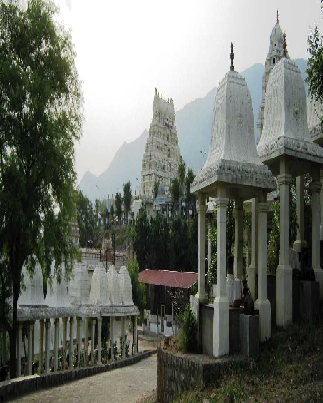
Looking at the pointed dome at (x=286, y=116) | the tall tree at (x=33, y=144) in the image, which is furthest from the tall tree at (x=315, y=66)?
the tall tree at (x=33, y=144)

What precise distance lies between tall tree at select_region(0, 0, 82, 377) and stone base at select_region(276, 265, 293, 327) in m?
6.01

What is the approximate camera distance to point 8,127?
41.0ft

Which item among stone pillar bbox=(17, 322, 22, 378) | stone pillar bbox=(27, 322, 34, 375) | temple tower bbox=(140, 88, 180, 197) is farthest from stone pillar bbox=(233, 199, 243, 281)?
temple tower bbox=(140, 88, 180, 197)

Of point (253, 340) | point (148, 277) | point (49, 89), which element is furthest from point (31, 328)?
point (148, 277)

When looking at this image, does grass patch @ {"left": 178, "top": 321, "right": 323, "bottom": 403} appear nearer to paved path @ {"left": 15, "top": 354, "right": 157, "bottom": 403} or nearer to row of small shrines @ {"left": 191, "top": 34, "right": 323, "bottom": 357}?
row of small shrines @ {"left": 191, "top": 34, "right": 323, "bottom": 357}

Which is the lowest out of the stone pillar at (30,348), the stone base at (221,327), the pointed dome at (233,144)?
the stone pillar at (30,348)

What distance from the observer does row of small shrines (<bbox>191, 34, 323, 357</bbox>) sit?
945 centimetres

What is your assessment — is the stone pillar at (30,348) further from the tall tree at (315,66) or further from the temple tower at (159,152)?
the temple tower at (159,152)

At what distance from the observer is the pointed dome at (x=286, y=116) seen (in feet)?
33.6

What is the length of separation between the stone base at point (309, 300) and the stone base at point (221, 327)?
1.72m

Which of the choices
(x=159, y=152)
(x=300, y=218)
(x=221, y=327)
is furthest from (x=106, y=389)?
(x=159, y=152)

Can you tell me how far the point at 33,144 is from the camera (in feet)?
42.0

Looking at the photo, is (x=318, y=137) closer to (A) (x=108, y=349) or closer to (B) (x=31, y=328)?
(B) (x=31, y=328)

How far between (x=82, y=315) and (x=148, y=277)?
19.3m
